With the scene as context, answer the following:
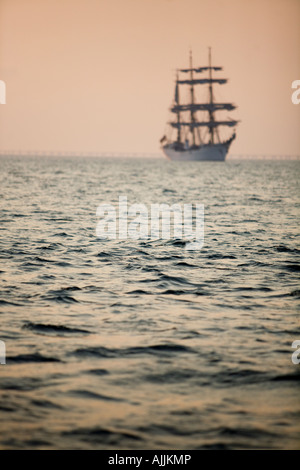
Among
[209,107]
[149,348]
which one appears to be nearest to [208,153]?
[209,107]

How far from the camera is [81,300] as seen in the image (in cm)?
1073

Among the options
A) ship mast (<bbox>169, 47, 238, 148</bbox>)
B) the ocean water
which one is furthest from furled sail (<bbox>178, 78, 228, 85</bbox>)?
the ocean water

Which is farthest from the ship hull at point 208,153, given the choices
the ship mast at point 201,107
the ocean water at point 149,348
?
the ocean water at point 149,348

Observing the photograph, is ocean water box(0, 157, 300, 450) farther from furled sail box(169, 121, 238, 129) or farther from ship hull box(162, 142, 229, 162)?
ship hull box(162, 142, 229, 162)

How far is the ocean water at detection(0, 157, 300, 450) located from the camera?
225 inches

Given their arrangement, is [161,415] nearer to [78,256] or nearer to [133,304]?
[133,304]

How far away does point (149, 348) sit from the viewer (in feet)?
26.4

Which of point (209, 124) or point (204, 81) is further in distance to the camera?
point (209, 124)

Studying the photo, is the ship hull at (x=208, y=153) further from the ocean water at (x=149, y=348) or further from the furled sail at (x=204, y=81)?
the ocean water at (x=149, y=348)

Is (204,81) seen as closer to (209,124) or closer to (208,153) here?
(209,124)

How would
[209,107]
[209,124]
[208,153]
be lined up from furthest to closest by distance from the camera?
[208,153], [209,124], [209,107]

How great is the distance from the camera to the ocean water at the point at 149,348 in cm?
572
